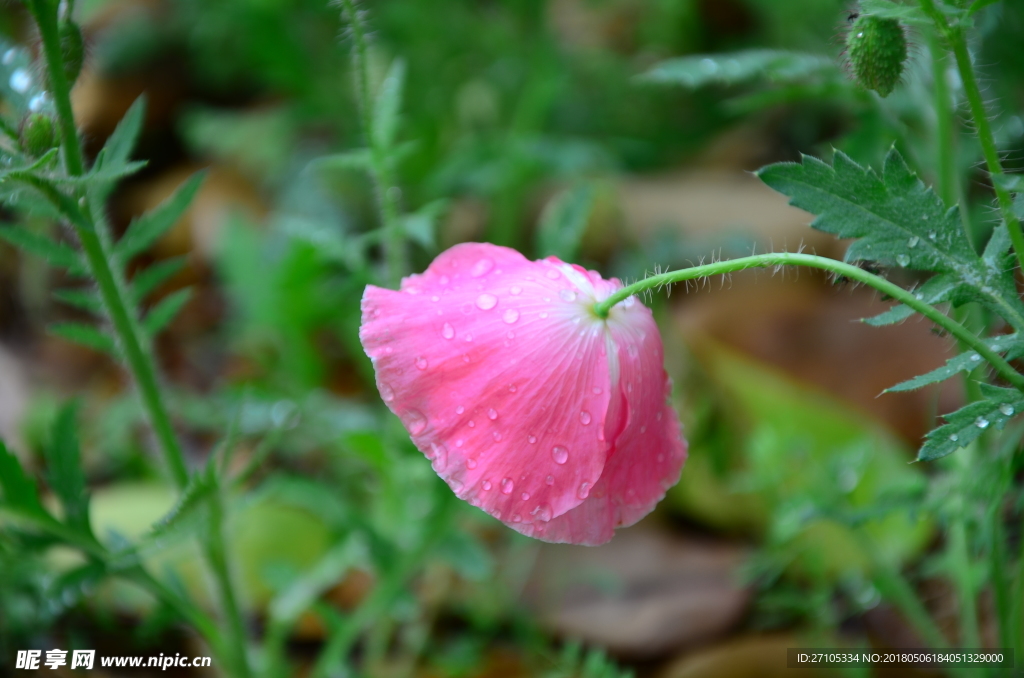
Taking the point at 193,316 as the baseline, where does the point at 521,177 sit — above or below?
above

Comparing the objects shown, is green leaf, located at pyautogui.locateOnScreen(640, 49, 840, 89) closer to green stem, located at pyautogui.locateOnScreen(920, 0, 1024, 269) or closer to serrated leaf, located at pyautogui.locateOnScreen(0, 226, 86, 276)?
green stem, located at pyautogui.locateOnScreen(920, 0, 1024, 269)

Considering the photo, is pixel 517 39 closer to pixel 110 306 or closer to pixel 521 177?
pixel 521 177

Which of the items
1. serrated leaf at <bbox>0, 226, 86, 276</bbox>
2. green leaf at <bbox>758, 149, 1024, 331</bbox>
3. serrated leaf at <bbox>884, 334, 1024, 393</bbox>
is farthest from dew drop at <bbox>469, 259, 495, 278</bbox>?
serrated leaf at <bbox>0, 226, 86, 276</bbox>

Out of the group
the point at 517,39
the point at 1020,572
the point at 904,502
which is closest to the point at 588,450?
the point at 904,502

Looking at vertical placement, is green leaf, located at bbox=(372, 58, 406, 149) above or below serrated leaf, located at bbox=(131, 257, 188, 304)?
above

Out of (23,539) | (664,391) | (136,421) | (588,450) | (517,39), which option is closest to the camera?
(588,450)

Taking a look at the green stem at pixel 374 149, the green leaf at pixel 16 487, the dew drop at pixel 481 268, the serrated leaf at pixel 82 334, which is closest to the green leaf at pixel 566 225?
the green stem at pixel 374 149
